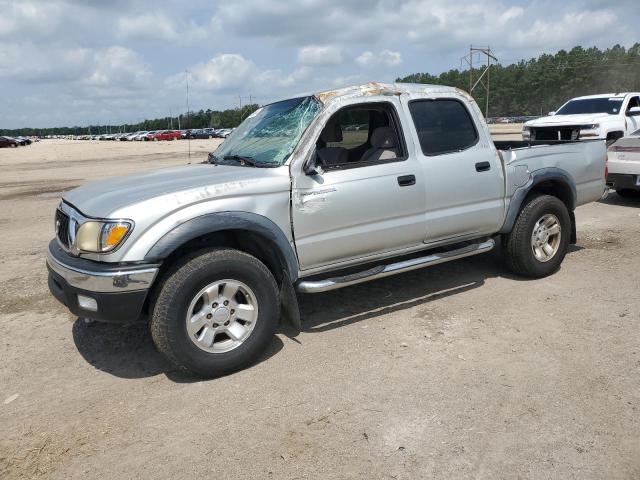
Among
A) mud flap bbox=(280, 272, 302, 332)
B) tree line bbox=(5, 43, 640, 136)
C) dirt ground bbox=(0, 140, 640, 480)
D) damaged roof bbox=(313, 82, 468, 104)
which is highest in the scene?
tree line bbox=(5, 43, 640, 136)

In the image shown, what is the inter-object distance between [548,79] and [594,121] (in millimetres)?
97406

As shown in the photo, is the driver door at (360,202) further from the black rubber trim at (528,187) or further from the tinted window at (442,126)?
the black rubber trim at (528,187)

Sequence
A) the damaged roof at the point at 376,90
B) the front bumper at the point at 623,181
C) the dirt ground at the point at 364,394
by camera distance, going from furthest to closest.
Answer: the front bumper at the point at 623,181 < the damaged roof at the point at 376,90 < the dirt ground at the point at 364,394

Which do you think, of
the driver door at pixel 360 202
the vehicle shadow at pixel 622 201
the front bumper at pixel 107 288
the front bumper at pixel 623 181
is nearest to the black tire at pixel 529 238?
the driver door at pixel 360 202

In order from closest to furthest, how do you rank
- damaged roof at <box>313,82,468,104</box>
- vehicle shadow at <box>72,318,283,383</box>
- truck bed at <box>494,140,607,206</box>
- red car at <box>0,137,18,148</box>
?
1. vehicle shadow at <box>72,318,283,383</box>
2. damaged roof at <box>313,82,468,104</box>
3. truck bed at <box>494,140,607,206</box>
4. red car at <box>0,137,18,148</box>

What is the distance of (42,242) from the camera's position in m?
7.67

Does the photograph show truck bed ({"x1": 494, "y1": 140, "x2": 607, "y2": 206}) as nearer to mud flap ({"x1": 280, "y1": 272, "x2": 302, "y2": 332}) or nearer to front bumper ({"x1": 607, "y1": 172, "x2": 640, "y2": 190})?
mud flap ({"x1": 280, "y1": 272, "x2": 302, "y2": 332})

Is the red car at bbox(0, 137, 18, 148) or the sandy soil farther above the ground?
the red car at bbox(0, 137, 18, 148)

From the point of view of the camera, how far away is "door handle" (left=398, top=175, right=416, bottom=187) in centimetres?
430

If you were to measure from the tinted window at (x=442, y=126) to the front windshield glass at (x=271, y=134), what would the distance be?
0.95 metres

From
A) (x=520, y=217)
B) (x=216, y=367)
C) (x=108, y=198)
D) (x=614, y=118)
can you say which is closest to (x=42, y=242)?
(x=108, y=198)

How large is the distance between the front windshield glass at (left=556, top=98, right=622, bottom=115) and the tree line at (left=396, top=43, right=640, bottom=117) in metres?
70.3

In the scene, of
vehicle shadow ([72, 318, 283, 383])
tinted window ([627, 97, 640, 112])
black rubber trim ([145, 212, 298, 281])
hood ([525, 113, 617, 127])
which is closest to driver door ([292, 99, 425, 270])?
black rubber trim ([145, 212, 298, 281])

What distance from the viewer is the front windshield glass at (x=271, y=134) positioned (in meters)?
4.11
